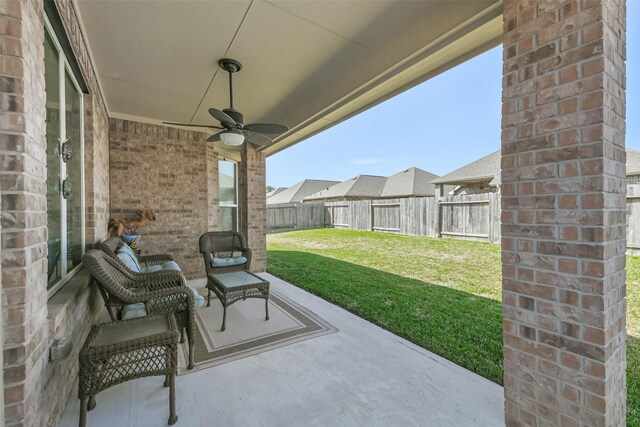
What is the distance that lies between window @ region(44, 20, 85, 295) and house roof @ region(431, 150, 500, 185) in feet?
42.3

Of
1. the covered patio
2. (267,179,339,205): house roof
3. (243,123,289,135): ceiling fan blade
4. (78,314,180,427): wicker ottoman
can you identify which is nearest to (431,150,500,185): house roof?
the covered patio

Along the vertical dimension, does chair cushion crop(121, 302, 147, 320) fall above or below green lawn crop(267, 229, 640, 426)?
above

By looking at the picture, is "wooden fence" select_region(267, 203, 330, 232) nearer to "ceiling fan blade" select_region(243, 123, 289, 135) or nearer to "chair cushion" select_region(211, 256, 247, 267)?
"chair cushion" select_region(211, 256, 247, 267)

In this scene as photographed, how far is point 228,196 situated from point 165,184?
1.59 metres

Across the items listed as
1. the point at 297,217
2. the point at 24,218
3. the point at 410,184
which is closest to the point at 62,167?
the point at 24,218

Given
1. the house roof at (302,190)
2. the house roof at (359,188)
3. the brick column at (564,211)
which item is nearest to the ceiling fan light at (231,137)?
the brick column at (564,211)

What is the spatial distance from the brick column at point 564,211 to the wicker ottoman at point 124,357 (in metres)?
2.09

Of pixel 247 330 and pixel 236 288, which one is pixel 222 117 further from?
pixel 247 330

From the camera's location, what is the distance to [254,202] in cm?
608

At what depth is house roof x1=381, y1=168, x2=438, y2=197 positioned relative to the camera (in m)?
19.6

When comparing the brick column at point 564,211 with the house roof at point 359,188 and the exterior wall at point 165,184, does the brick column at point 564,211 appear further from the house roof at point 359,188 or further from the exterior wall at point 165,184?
the house roof at point 359,188

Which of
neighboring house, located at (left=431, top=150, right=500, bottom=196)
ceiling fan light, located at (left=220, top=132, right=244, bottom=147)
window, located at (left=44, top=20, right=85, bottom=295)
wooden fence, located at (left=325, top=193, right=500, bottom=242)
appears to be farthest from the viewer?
neighboring house, located at (left=431, top=150, right=500, bottom=196)

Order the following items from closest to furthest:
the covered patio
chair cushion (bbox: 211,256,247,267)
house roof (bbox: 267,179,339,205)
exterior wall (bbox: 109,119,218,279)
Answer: the covered patio
chair cushion (bbox: 211,256,247,267)
exterior wall (bbox: 109,119,218,279)
house roof (bbox: 267,179,339,205)

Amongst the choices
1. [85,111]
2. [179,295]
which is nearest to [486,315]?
[179,295]
